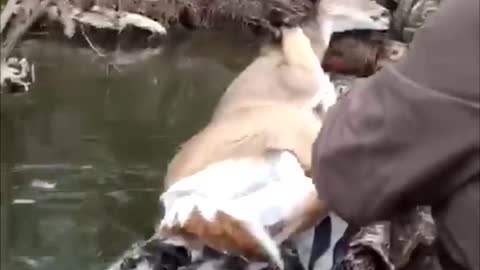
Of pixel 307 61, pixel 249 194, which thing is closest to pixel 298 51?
pixel 307 61

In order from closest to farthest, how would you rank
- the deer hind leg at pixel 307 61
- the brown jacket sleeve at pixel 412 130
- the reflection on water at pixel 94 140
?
the brown jacket sleeve at pixel 412 130, the reflection on water at pixel 94 140, the deer hind leg at pixel 307 61

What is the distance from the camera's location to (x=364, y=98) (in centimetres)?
69

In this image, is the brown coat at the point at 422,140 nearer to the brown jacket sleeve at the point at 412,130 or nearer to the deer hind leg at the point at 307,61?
the brown jacket sleeve at the point at 412,130

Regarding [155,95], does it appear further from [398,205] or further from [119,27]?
[398,205]

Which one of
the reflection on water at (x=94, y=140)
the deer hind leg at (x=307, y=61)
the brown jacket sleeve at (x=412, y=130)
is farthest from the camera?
the deer hind leg at (x=307, y=61)

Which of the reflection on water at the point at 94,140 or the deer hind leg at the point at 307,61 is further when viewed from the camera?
the deer hind leg at the point at 307,61

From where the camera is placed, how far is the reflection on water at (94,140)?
2.45 ft

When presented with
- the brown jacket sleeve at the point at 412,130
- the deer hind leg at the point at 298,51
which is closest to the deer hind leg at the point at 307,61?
the deer hind leg at the point at 298,51

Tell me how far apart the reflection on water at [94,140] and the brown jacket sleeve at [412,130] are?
18 cm

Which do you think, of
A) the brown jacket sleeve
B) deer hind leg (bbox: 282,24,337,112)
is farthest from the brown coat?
deer hind leg (bbox: 282,24,337,112)

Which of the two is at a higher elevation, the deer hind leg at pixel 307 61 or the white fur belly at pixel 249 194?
the deer hind leg at pixel 307 61

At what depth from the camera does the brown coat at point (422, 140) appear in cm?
64

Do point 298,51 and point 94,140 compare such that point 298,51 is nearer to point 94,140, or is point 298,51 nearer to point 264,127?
point 264,127

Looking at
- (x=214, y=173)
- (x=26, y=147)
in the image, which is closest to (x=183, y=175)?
(x=214, y=173)
